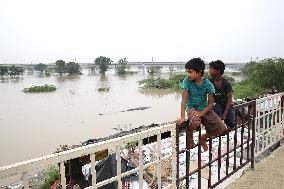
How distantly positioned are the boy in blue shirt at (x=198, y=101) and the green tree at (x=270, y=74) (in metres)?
22.1

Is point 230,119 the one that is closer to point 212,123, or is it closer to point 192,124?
point 212,123

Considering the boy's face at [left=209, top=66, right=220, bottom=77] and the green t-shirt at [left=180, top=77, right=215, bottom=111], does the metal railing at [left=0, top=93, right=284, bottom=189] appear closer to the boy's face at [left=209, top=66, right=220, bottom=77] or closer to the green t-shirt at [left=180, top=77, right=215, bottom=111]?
the green t-shirt at [left=180, top=77, right=215, bottom=111]

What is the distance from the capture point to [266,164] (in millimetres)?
5246

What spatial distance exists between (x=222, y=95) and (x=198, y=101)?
0.89 m

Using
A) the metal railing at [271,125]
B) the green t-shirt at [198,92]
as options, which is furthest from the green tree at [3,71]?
the green t-shirt at [198,92]

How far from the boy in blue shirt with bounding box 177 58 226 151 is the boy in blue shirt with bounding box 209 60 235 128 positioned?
0.59 metres

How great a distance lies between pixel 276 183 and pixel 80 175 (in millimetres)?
3166

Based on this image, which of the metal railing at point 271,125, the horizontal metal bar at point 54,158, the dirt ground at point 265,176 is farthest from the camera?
the metal railing at point 271,125

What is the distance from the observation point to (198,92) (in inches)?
137

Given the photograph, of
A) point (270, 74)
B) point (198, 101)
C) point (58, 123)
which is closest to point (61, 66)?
point (58, 123)

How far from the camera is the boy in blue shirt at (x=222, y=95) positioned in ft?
13.7

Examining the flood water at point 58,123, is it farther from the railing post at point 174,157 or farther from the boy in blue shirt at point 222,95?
the railing post at point 174,157

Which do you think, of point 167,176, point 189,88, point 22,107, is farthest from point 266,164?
point 22,107

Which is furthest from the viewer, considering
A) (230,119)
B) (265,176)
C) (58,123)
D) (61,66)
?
(61,66)
